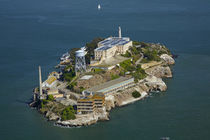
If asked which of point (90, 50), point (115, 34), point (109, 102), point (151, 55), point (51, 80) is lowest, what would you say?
point (109, 102)

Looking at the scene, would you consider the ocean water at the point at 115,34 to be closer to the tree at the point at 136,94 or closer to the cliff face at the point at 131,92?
the cliff face at the point at 131,92

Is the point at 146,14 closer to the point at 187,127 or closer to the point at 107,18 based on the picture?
the point at 107,18

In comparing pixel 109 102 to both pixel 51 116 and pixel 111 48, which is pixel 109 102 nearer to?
pixel 51 116

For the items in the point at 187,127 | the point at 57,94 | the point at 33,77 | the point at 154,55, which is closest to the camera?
the point at 187,127

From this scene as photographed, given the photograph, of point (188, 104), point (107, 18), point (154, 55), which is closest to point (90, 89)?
point (188, 104)

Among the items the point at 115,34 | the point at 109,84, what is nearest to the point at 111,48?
the point at 109,84

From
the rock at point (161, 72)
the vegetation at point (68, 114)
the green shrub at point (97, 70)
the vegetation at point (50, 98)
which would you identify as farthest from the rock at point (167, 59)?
the vegetation at point (68, 114)

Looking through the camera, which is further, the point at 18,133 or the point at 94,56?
the point at 94,56
